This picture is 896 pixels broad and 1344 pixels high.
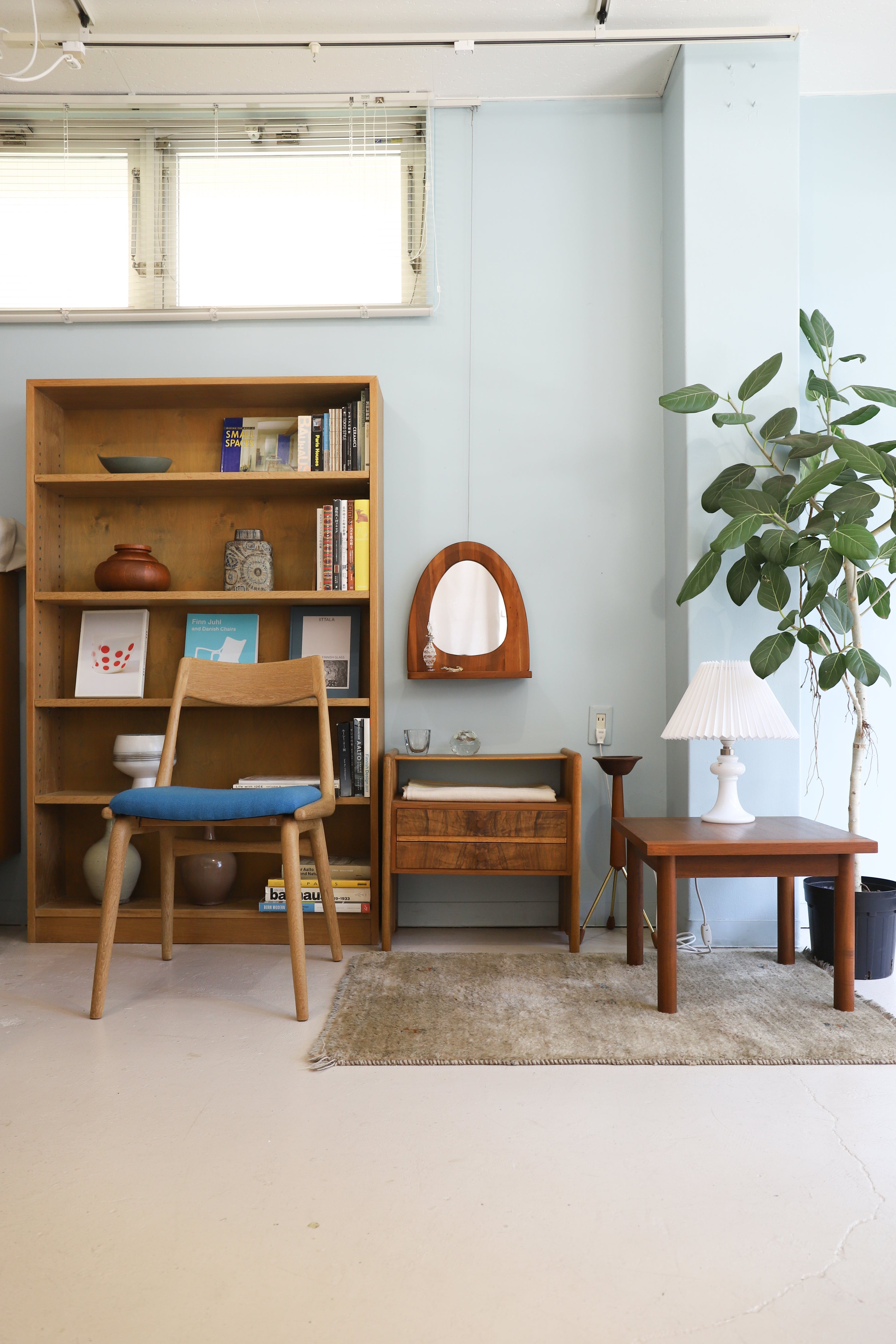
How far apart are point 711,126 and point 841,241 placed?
0.65m

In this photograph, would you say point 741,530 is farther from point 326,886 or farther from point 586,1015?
point 326,886

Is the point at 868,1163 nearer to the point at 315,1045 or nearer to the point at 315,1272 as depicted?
the point at 315,1272

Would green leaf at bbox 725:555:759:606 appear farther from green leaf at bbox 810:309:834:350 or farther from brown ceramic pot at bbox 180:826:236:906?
brown ceramic pot at bbox 180:826:236:906

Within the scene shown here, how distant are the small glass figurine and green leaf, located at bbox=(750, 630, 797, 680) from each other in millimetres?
1041

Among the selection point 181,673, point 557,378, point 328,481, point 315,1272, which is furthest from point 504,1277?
point 557,378

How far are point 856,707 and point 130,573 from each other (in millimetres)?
2340

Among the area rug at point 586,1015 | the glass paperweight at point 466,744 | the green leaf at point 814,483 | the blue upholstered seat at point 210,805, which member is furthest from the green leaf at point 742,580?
the blue upholstered seat at point 210,805

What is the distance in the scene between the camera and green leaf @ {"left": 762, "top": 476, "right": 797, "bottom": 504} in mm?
2518

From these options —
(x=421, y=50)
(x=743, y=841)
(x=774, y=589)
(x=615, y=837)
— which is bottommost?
(x=615, y=837)

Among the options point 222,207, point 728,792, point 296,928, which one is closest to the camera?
point 296,928

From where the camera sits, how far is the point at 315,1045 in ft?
6.31

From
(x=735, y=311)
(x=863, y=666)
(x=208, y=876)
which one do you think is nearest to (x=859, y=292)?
(x=735, y=311)

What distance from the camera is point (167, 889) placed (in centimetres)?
255

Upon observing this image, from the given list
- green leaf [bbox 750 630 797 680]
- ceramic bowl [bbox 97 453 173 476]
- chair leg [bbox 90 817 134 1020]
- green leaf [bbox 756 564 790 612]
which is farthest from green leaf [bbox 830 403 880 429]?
chair leg [bbox 90 817 134 1020]
